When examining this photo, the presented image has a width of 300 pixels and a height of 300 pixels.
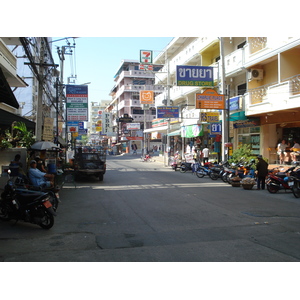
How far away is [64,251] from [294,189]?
9625 millimetres

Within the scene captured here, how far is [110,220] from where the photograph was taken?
8641 mm

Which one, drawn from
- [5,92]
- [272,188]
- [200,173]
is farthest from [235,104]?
[5,92]

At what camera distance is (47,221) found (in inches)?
311

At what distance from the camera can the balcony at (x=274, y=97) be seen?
16859mm

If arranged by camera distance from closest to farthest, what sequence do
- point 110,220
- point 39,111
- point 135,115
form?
point 110,220, point 39,111, point 135,115

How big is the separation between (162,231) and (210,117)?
60.5ft

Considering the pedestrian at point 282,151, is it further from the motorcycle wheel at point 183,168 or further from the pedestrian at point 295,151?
the motorcycle wheel at point 183,168

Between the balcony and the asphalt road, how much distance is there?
6588 millimetres

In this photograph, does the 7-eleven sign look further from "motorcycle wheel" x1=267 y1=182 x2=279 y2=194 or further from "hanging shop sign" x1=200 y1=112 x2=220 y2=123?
"motorcycle wheel" x1=267 y1=182 x2=279 y2=194

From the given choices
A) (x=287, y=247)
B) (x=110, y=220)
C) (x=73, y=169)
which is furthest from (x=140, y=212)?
(x=73, y=169)

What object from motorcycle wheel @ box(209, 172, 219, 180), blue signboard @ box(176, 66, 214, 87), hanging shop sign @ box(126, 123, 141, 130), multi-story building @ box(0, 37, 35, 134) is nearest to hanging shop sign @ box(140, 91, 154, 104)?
blue signboard @ box(176, 66, 214, 87)

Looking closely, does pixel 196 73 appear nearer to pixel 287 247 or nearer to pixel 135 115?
pixel 287 247

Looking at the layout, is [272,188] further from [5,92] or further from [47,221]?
[5,92]

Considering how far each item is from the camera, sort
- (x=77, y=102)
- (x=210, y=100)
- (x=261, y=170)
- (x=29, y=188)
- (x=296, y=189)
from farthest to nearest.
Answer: (x=77, y=102) < (x=210, y=100) < (x=261, y=170) < (x=296, y=189) < (x=29, y=188)
